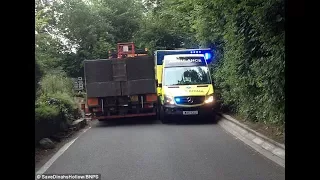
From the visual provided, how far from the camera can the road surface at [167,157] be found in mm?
7613

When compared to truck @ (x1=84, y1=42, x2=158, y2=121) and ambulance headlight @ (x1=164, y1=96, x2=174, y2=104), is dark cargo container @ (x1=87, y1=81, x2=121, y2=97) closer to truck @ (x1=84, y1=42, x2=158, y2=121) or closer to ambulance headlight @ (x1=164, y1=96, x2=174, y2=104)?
truck @ (x1=84, y1=42, x2=158, y2=121)

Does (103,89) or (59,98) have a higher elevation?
(103,89)

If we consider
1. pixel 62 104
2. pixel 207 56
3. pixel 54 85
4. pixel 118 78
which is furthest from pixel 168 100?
pixel 54 85

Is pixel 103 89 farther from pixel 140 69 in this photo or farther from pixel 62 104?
pixel 62 104

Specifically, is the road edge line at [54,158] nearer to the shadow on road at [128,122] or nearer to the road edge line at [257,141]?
the shadow on road at [128,122]

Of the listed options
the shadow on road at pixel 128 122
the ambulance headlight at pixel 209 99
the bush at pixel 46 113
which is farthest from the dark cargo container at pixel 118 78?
the bush at pixel 46 113

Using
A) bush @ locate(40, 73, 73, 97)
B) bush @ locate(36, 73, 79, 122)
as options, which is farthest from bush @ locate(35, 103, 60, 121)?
bush @ locate(40, 73, 73, 97)

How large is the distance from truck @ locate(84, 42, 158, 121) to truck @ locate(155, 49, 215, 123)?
66cm

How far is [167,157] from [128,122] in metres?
8.85

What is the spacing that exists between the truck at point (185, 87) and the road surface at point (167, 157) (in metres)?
2.16

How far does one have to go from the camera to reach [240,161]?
344 inches

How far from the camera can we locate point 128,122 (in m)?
18.0

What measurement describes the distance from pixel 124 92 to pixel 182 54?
134 inches
